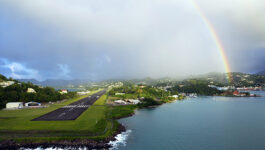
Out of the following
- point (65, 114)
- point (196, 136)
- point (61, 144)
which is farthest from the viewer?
point (65, 114)

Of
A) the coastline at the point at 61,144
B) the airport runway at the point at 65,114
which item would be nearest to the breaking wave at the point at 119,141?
the coastline at the point at 61,144

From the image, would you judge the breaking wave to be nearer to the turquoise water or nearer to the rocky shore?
the turquoise water

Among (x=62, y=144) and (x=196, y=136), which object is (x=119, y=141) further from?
(x=196, y=136)

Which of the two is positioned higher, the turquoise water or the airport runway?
the airport runway

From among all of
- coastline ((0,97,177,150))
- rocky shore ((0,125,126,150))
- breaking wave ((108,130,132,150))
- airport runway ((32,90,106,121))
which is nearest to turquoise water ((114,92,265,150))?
breaking wave ((108,130,132,150))

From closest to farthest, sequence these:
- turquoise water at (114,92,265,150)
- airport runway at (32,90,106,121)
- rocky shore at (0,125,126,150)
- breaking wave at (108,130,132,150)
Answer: rocky shore at (0,125,126,150) → breaking wave at (108,130,132,150) → turquoise water at (114,92,265,150) → airport runway at (32,90,106,121)

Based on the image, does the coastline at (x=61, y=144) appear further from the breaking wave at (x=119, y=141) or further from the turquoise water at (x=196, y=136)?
the turquoise water at (x=196, y=136)

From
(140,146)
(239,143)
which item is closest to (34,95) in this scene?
(140,146)

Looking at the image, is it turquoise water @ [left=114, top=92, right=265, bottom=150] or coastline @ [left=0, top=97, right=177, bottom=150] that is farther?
turquoise water @ [left=114, top=92, right=265, bottom=150]

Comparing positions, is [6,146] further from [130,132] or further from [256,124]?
[256,124]

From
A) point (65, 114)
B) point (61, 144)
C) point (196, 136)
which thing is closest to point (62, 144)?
point (61, 144)

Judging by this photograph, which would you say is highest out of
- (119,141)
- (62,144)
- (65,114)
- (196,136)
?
(65,114)
